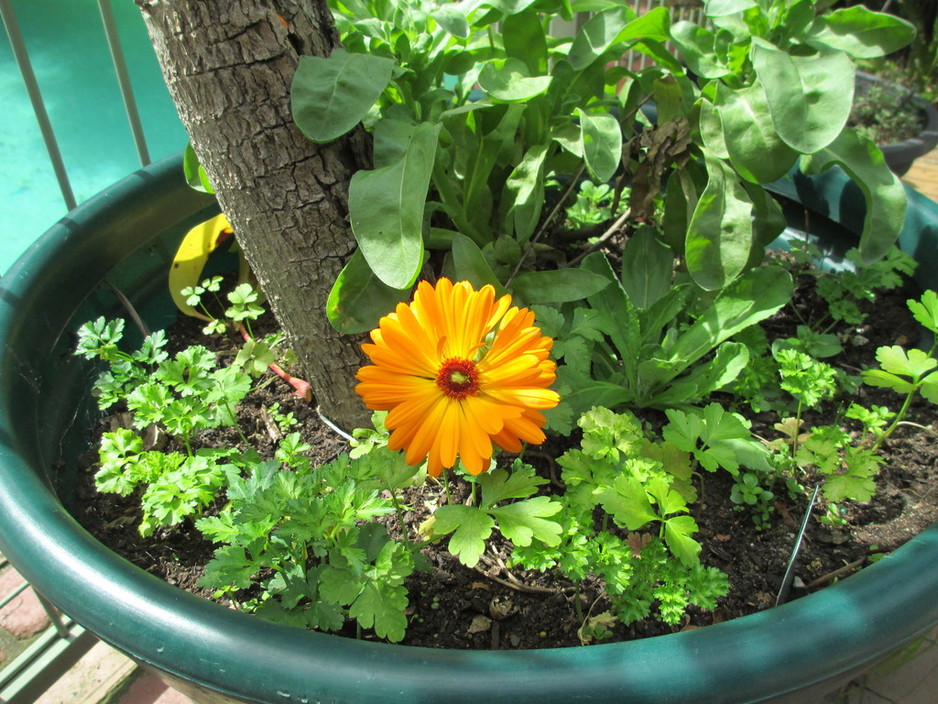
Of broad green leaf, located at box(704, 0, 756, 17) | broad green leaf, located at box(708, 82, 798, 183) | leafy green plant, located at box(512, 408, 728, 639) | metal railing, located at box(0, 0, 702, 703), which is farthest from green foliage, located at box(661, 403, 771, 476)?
metal railing, located at box(0, 0, 702, 703)

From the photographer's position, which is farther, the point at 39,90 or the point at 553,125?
the point at 39,90

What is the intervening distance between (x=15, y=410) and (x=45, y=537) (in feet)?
0.87

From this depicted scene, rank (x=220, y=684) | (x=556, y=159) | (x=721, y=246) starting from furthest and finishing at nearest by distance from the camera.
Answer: (x=556, y=159) → (x=721, y=246) → (x=220, y=684)

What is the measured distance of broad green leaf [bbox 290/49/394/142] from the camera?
90cm

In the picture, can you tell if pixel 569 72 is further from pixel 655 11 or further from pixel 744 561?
pixel 744 561

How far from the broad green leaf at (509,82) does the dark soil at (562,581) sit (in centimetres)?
50

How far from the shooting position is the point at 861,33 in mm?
1151

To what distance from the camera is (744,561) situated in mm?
1016

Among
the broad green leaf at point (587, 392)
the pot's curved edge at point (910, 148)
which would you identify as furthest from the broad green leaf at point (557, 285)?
the pot's curved edge at point (910, 148)

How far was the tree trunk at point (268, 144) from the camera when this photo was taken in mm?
898

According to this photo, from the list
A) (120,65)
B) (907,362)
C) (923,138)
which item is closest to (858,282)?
(907,362)

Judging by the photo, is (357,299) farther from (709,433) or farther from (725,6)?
(725,6)

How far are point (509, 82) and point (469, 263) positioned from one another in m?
0.25

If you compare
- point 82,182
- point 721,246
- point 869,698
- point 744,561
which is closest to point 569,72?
point 721,246
